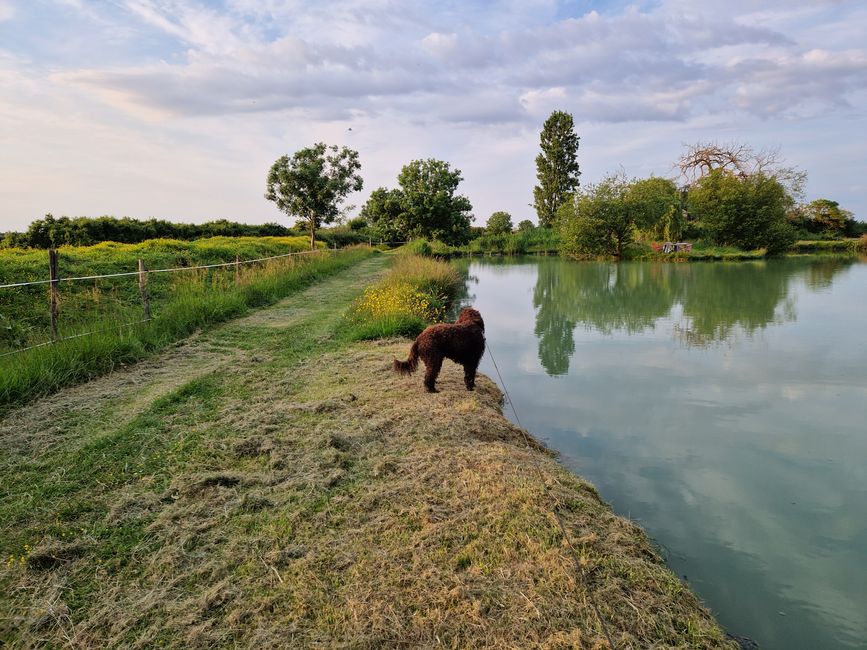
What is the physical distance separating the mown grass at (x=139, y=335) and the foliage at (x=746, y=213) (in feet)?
115

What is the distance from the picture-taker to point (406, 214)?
4325 centimetres

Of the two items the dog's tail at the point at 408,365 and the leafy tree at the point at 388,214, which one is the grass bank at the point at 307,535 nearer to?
the dog's tail at the point at 408,365

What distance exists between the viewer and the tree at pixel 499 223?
62350 millimetres

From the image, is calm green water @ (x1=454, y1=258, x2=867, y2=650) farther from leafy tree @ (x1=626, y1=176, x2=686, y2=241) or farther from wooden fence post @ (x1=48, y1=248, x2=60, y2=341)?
leafy tree @ (x1=626, y1=176, x2=686, y2=241)

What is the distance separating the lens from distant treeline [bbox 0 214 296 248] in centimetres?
2653

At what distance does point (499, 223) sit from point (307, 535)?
63127 millimetres

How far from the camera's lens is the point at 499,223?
63844 mm

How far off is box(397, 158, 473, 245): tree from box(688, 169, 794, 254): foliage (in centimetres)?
1960

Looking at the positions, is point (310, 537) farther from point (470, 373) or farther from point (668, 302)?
point (668, 302)

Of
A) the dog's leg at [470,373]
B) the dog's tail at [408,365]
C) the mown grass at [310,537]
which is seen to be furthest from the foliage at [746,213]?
the mown grass at [310,537]

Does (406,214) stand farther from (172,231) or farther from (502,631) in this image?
(502,631)

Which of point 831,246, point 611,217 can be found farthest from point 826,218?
point 611,217

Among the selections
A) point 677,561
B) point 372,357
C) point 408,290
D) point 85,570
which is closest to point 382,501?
point 85,570

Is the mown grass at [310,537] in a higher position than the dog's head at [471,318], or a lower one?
lower
